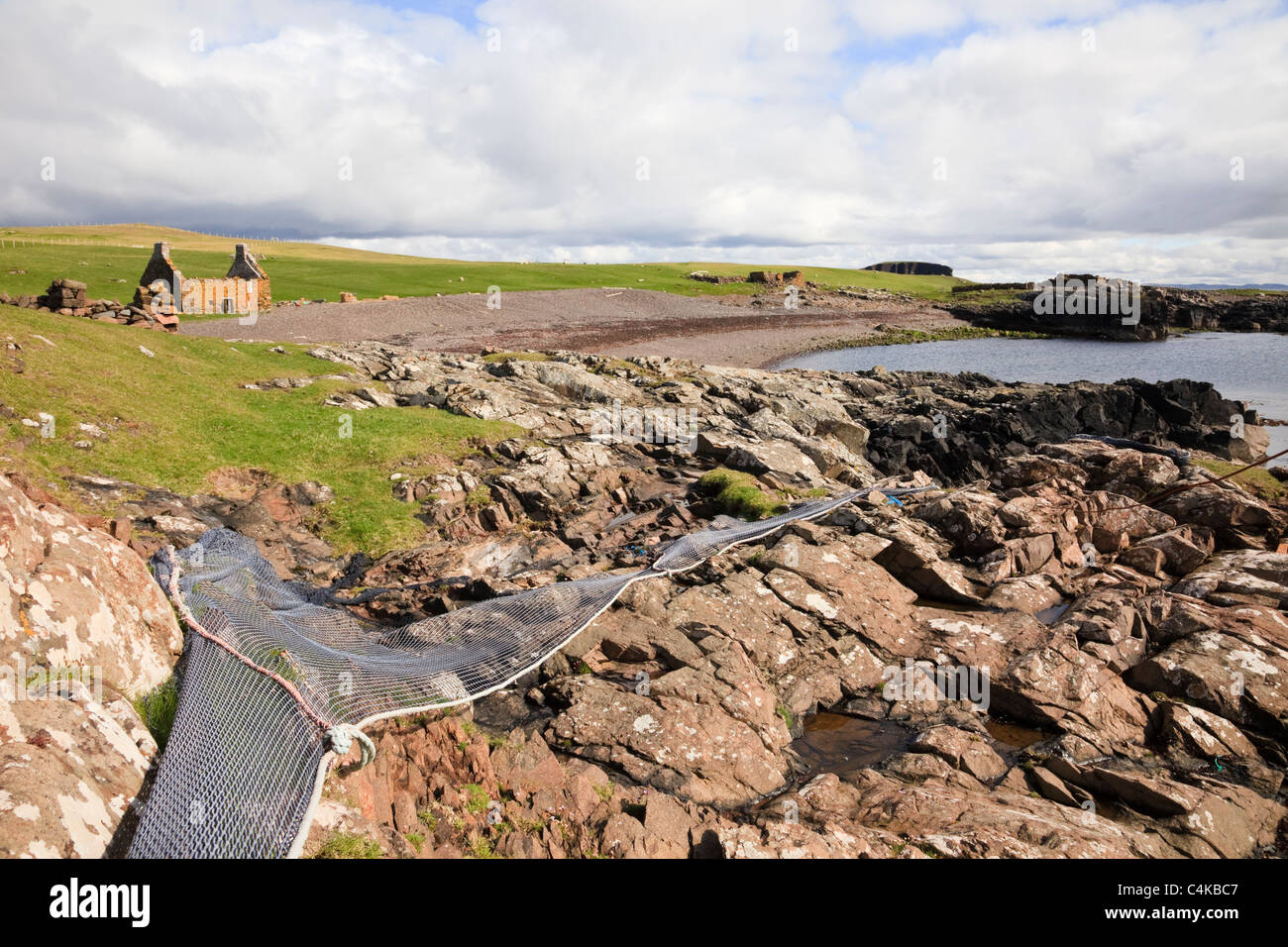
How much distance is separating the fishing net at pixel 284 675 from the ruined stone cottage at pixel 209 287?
43507mm

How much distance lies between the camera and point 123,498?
58.3 ft

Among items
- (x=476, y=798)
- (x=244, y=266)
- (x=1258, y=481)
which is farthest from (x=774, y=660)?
(x=244, y=266)

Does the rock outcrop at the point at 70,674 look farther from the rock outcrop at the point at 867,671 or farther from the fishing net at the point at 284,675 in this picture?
the rock outcrop at the point at 867,671

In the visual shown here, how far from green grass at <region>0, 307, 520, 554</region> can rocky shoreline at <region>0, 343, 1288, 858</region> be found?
3.53ft

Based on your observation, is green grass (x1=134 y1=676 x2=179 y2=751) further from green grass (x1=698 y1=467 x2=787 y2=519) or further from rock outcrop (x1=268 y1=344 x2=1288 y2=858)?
green grass (x1=698 y1=467 x2=787 y2=519)

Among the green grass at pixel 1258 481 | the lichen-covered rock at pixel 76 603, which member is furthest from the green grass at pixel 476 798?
the green grass at pixel 1258 481

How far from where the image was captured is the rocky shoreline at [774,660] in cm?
803

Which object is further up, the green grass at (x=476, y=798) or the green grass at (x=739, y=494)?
the green grass at (x=739, y=494)

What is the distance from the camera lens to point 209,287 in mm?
60156

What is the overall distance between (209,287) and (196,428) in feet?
150

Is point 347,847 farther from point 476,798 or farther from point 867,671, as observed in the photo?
point 867,671

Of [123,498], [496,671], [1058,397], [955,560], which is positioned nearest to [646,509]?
[955,560]
